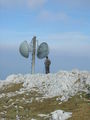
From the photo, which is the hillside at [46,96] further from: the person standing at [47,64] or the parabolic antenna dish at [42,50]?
the parabolic antenna dish at [42,50]

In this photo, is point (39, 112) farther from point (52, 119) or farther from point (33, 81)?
point (33, 81)

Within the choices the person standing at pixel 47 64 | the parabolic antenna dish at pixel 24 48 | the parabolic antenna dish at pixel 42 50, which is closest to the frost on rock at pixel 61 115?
the person standing at pixel 47 64

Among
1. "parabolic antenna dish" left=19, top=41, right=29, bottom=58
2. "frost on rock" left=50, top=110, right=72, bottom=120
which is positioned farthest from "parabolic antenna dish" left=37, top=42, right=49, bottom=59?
"frost on rock" left=50, top=110, right=72, bottom=120

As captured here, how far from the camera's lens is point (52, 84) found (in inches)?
1567

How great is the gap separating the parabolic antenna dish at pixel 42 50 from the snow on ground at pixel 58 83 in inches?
144

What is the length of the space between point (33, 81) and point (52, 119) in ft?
55.7

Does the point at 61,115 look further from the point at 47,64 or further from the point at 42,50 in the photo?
the point at 42,50

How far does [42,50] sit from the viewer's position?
47969 mm

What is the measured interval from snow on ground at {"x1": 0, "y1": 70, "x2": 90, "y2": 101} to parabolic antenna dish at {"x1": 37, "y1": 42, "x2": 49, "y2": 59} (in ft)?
12.0

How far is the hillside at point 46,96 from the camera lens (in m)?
27.6

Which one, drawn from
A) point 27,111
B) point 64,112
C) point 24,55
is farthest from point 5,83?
point 64,112

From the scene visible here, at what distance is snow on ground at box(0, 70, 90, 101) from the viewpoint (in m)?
36.5

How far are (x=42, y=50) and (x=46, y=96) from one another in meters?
12.5

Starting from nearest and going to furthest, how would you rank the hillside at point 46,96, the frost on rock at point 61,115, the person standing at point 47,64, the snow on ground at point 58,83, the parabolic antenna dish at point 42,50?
the frost on rock at point 61,115 → the hillside at point 46,96 → the snow on ground at point 58,83 → the person standing at point 47,64 → the parabolic antenna dish at point 42,50
